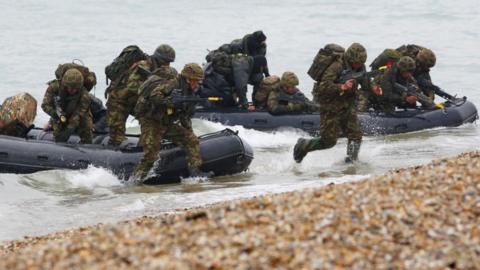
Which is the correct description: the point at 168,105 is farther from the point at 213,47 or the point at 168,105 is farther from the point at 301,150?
the point at 213,47

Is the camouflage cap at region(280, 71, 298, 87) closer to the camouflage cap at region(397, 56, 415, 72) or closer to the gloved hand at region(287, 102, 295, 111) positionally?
the gloved hand at region(287, 102, 295, 111)

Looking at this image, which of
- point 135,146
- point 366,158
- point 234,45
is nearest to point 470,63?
point 234,45

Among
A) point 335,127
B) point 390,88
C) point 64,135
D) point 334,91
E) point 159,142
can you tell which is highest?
point 390,88

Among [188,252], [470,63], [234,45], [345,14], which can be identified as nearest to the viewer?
[188,252]

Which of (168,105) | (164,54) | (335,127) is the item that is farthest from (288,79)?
(168,105)

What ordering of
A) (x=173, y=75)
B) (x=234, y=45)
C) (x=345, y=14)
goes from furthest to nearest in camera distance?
1. (x=345, y=14)
2. (x=234, y=45)
3. (x=173, y=75)

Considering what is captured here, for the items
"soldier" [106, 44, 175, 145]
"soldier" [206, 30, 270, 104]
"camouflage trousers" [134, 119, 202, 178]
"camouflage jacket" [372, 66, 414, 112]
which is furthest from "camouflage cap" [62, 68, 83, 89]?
"camouflage jacket" [372, 66, 414, 112]

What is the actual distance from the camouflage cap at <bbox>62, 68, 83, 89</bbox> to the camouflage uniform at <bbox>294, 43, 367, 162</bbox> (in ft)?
10.1

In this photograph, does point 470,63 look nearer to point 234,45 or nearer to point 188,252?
point 234,45

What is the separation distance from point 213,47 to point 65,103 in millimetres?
23996

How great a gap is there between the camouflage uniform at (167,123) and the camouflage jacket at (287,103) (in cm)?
481

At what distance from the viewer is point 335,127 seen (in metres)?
14.8

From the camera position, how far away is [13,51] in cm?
3744

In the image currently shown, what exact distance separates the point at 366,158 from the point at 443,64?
63.2ft
